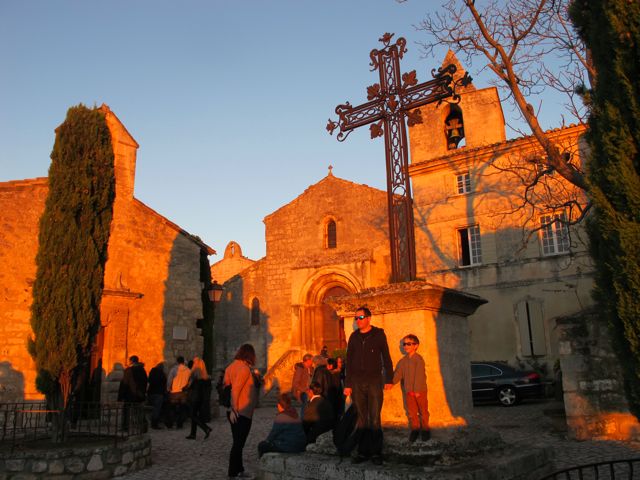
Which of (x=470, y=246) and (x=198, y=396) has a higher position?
(x=470, y=246)

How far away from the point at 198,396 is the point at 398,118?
6936 mm

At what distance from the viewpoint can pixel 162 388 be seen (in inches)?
486

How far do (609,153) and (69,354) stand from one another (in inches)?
304

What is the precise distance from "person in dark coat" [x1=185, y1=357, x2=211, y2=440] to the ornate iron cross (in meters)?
5.93

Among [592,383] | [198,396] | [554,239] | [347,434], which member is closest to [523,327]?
[554,239]

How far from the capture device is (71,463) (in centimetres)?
682

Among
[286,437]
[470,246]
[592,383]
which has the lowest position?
[286,437]

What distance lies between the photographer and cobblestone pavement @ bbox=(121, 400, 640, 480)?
7.12 m

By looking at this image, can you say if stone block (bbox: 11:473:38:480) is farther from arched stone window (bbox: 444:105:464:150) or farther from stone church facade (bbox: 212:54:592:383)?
arched stone window (bbox: 444:105:464:150)

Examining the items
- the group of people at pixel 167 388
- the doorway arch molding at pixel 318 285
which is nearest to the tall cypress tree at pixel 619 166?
the group of people at pixel 167 388

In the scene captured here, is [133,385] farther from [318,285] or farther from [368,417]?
[318,285]

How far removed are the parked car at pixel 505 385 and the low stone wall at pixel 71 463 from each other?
10.1 meters

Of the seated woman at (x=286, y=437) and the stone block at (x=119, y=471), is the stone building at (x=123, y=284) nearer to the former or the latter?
the stone block at (x=119, y=471)

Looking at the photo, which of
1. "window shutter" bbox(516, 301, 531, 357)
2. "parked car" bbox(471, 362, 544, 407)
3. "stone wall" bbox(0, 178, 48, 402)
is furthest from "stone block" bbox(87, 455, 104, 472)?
"window shutter" bbox(516, 301, 531, 357)
